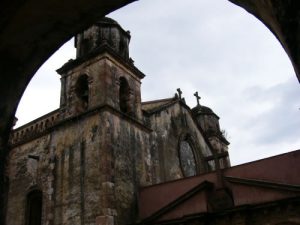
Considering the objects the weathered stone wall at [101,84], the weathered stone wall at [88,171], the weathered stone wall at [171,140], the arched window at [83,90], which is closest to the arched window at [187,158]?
the weathered stone wall at [171,140]

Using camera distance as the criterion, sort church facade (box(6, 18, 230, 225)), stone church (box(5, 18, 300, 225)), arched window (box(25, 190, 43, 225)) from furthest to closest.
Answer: arched window (box(25, 190, 43, 225))
church facade (box(6, 18, 230, 225))
stone church (box(5, 18, 300, 225))

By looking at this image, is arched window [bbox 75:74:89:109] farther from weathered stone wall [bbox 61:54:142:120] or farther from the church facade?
weathered stone wall [bbox 61:54:142:120]

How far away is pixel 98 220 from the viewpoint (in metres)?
10.0

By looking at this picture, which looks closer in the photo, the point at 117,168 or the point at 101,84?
the point at 117,168

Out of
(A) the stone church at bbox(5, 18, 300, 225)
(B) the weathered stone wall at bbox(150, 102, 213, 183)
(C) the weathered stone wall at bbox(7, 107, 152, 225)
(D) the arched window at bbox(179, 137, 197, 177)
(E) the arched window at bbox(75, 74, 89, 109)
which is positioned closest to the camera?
(A) the stone church at bbox(5, 18, 300, 225)

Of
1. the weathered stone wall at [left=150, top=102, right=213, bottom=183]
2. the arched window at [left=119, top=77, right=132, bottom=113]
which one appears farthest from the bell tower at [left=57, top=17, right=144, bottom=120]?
the weathered stone wall at [left=150, top=102, right=213, bottom=183]

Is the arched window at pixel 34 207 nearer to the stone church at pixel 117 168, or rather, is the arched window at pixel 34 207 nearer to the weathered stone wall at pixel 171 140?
the stone church at pixel 117 168

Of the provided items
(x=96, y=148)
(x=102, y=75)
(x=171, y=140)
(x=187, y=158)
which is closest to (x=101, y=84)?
(x=102, y=75)

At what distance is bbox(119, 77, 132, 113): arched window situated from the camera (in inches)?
516

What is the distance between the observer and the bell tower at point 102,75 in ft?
40.3

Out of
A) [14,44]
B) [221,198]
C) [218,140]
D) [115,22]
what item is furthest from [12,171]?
[14,44]

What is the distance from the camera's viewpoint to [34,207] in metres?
12.8

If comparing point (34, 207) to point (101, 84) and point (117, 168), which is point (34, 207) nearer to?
point (117, 168)

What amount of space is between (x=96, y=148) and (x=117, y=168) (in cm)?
86
